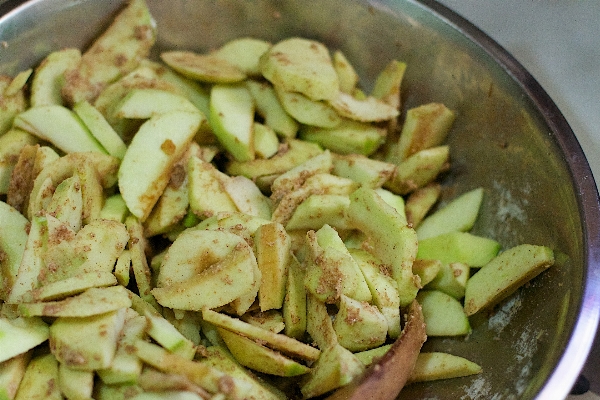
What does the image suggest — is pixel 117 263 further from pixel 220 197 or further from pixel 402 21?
pixel 402 21

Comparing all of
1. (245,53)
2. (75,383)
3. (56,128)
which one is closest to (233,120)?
(245,53)

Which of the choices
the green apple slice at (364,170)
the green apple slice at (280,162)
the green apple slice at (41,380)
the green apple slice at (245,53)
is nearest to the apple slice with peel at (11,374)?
the green apple slice at (41,380)

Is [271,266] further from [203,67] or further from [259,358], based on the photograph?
[203,67]

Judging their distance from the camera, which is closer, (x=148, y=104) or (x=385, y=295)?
(x=385, y=295)

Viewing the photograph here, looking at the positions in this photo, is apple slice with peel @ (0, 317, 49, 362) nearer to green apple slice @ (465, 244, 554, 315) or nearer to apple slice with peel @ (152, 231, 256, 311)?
apple slice with peel @ (152, 231, 256, 311)

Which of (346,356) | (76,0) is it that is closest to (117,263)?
(346,356)

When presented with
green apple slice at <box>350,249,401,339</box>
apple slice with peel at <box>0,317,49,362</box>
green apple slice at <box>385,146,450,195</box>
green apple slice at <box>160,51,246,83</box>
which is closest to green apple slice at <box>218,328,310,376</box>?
green apple slice at <box>350,249,401,339</box>
